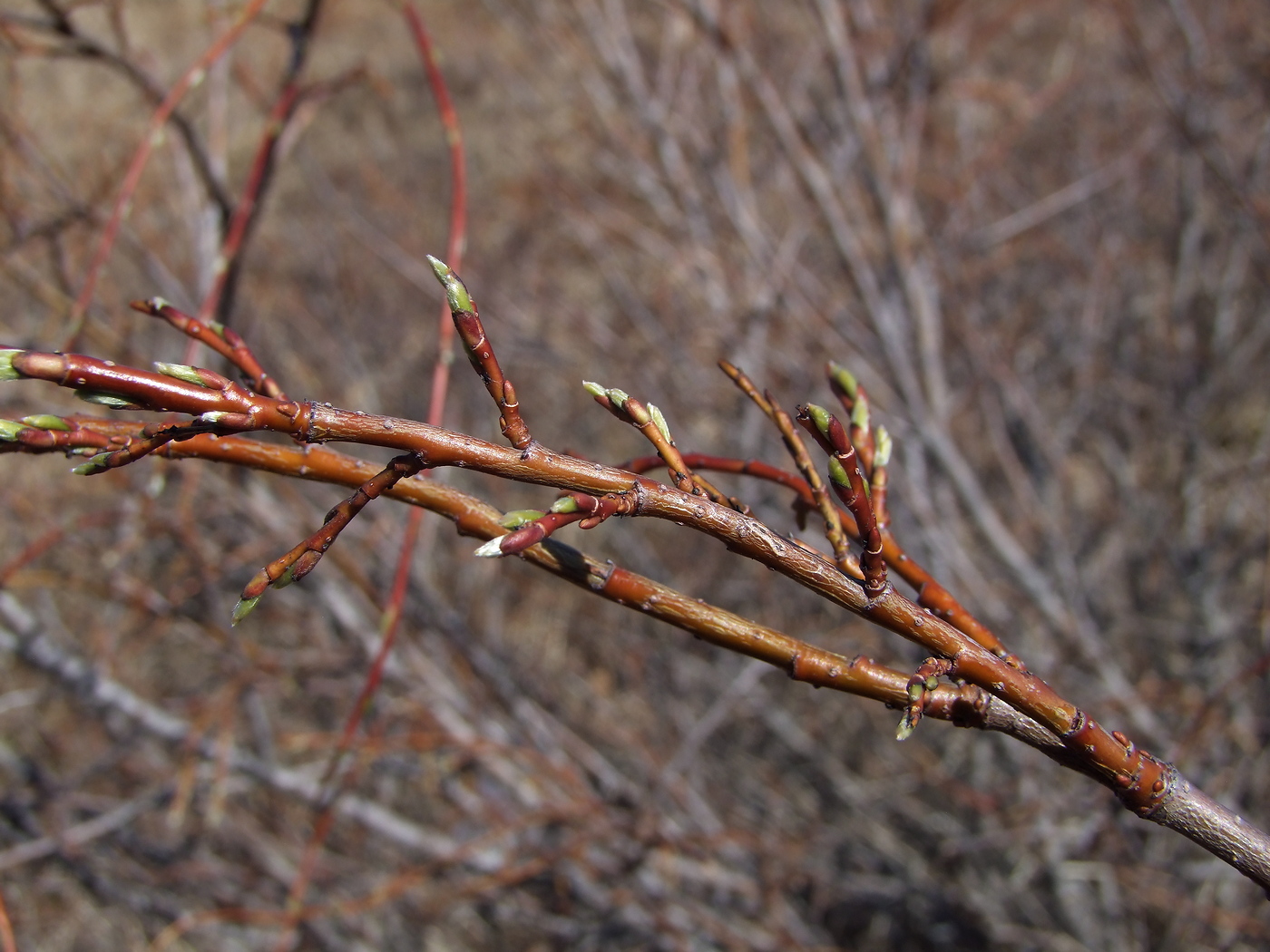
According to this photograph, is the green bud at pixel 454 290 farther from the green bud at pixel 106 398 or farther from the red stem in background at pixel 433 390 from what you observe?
the red stem in background at pixel 433 390

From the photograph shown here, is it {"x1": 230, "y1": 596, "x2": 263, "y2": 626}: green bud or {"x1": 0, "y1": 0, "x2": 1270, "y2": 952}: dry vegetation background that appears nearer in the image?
{"x1": 230, "y1": 596, "x2": 263, "y2": 626}: green bud

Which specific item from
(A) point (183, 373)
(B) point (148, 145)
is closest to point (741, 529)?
(A) point (183, 373)

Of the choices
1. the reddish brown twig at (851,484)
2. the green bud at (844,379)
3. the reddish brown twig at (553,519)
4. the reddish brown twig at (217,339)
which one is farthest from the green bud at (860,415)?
the reddish brown twig at (217,339)

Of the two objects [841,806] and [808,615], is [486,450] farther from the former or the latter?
[808,615]

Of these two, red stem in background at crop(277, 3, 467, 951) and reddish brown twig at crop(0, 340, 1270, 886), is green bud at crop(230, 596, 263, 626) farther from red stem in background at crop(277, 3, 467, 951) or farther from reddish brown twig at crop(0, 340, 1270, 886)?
red stem in background at crop(277, 3, 467, 951)

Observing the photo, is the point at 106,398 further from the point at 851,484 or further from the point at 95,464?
the point at 851,484

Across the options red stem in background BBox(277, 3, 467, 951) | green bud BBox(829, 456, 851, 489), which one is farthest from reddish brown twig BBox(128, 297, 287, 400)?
green bud BBox(829, 456, 851, 489)

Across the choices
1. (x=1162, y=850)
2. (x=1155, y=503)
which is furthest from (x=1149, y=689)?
(x=1155, y=503)
